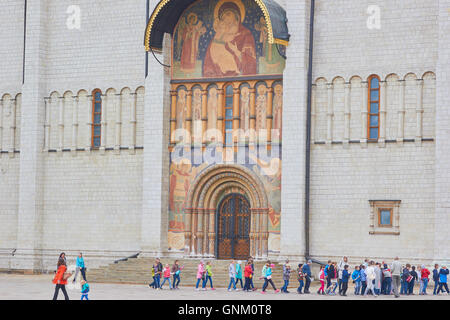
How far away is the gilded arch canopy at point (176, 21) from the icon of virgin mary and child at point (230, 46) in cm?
148

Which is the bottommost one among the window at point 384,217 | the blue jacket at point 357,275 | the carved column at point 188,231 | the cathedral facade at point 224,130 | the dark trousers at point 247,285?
the dark trousers at point 247,285

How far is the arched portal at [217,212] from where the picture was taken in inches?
1720

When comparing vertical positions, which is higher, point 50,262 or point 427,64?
point 427,64

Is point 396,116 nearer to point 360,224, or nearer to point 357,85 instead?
point 357,85

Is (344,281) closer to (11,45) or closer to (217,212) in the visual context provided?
(217,212)

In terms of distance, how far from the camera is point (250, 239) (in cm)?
4303

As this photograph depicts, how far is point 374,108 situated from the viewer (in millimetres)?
41094

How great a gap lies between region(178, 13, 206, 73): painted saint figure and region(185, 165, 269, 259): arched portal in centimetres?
506

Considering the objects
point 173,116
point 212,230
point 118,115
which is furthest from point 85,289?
point 118,115

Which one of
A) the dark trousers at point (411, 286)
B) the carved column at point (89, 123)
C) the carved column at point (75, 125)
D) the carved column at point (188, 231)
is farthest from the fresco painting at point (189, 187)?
A: the dark trousers at point (411, 286)

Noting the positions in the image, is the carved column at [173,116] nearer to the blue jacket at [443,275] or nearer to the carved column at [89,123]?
the carved column at [89,123]

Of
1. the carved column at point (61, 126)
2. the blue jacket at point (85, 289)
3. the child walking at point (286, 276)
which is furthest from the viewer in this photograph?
the carved column at point (61, 126)
